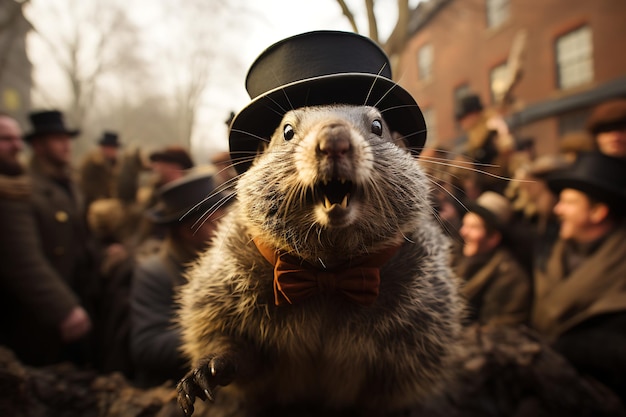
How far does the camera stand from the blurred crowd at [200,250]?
1751mm

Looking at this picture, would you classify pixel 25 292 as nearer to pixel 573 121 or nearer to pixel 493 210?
pixel 493 210

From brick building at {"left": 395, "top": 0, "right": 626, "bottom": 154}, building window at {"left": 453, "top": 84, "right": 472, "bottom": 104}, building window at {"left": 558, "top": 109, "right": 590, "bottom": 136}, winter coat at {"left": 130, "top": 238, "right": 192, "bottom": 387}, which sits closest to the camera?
winter coat at {"left": 130, "top": 238, "right": 192, "bottom": 387}

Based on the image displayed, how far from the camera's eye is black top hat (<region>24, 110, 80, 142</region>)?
3.04 m

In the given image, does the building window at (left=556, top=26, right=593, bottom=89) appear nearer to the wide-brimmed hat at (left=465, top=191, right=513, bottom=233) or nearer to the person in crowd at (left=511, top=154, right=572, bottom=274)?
the person in crowd at (left=511, top=154, right=572, bottom=274)

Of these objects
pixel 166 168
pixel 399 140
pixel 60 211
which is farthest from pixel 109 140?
pixel 399 140

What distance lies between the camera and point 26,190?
81.4 inches

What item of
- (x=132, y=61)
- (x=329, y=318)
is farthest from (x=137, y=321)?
(x=132, y=61)

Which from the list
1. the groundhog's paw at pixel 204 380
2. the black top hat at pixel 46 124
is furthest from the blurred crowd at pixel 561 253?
the black top hat at pixel 46 124

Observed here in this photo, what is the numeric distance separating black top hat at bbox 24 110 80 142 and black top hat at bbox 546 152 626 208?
3.74 metres

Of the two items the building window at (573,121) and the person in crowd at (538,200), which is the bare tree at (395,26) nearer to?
the person in crowd at (538,200)

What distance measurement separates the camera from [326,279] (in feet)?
3.18

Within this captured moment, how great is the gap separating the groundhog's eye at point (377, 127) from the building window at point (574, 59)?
7.53 meters

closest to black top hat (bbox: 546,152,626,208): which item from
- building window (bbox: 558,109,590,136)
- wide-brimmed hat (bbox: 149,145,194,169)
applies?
wide-brimmed hat (bbox: 149,145,194,169)

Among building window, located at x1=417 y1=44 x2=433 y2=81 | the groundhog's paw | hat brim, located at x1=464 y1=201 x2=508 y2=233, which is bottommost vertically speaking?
the groundhog's paw
